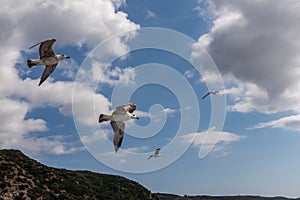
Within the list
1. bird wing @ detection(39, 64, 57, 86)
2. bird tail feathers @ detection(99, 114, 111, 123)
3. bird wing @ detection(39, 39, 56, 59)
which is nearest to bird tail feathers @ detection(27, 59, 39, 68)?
bird wing @ detection(39, 39, 56, 59)

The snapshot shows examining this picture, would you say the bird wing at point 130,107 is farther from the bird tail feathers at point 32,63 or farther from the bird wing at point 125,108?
the bird tail feathers at point 32,63

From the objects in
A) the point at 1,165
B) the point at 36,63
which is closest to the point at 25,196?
the point at 1,165

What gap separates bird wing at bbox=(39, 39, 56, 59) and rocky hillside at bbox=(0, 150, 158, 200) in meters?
51.7

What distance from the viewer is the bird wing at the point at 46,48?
23188mm

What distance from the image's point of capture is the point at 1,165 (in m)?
80.8

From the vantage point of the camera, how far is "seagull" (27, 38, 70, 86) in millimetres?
23344

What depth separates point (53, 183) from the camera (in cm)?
8719

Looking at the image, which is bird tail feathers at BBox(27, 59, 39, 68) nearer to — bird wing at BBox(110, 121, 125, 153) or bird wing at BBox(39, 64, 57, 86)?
bird wing at BBox(39, 64, 57, 86)

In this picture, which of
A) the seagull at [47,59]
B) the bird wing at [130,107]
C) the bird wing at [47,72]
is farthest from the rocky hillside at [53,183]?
the bird wing at [130,107]

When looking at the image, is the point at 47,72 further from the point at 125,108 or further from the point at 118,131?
the point at 125,108

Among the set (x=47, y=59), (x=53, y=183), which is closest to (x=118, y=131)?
(x=47, y=59)

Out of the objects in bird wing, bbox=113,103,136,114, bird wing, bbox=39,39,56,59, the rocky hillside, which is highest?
the rocky hillside

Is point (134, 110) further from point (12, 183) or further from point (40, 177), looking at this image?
point (40, 177)

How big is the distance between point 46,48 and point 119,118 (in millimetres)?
6341
